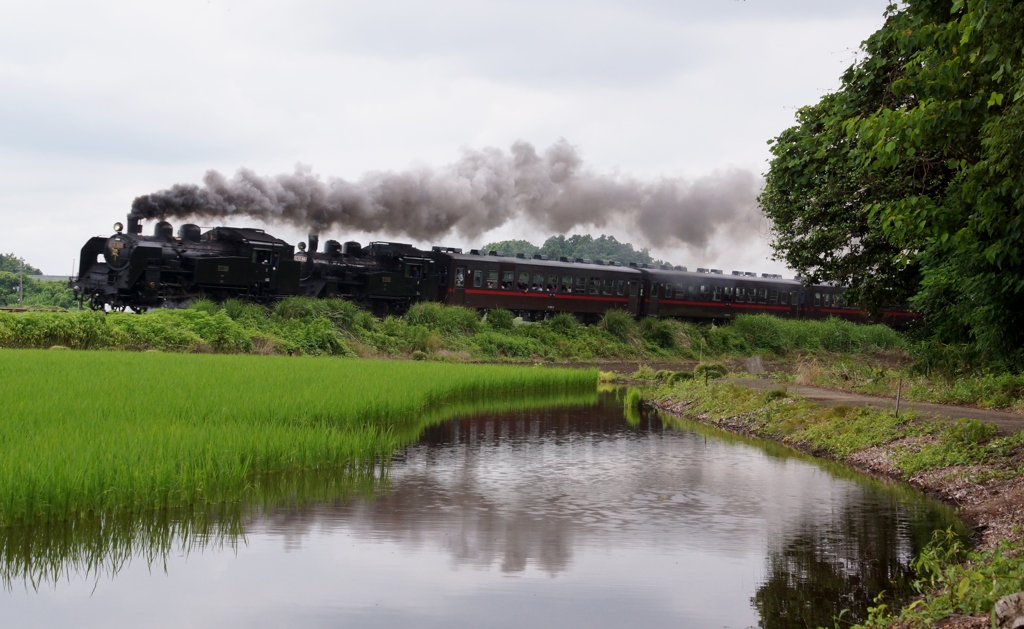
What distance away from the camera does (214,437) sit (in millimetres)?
11305

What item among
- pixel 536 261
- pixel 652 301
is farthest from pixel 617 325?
pixel 536 261

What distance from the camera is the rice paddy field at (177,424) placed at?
28.5 ft

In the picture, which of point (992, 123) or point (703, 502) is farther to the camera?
point (703, 502)

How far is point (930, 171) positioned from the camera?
12836 mm

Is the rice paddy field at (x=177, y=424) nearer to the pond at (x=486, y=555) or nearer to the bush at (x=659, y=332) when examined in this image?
the pond at (x=486, y=555)

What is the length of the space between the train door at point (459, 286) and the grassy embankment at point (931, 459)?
17.9 meters

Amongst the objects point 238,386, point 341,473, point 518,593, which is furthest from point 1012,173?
point 238,386

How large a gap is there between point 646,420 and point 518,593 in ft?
47.8

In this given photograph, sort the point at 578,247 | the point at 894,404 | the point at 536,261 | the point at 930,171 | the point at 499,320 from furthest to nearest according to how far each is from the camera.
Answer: the point at 578,247
the point at 536,261
the point at 499,320
the point at 894,404
the point at 930,171

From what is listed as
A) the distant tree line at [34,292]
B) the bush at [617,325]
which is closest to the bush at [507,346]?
the bush at [617,325]

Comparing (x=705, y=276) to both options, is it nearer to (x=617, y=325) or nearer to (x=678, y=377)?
(x=617, y=325)

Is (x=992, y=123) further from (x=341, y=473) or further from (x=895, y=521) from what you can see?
(x=341, y=473)

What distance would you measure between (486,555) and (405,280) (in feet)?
104

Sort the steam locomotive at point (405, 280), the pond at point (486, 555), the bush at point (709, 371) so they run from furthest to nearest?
the steam locomotive at point (405, 280) < the bush at point (709, 371) < the pond at point (486, 555)
